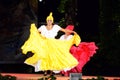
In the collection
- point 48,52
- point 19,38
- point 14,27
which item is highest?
point 14,27

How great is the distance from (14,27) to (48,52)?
323 cm

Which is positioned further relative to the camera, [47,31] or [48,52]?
[47,31]

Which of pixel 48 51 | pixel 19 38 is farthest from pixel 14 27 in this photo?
pixel 48 51

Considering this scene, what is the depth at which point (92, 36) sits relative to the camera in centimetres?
1580

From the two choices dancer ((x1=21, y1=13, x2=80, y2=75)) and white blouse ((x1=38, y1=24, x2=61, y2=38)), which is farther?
white blouse ((x1=38, y1=24, x2=61, y2=38))

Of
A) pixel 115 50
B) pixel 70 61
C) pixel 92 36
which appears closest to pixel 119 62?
pixel 115 50

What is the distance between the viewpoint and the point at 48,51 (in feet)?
39.1

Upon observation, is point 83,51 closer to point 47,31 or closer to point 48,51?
point 47,31

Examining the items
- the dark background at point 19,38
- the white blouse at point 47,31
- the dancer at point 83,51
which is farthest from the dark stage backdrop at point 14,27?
the white blouse at point 47,31

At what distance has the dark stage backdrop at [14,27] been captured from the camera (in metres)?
14.8

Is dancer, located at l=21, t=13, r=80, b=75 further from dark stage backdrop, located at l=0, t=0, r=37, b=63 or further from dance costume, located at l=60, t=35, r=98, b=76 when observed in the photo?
dark stage backdrop, located at l=0, t=0, r=37, b=63

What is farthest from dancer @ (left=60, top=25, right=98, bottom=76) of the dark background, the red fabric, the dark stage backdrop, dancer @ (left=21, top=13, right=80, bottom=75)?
the dark stage backdrop

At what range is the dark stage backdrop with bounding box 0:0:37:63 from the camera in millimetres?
14781

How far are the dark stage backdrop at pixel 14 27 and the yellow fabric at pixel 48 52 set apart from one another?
2632mm
